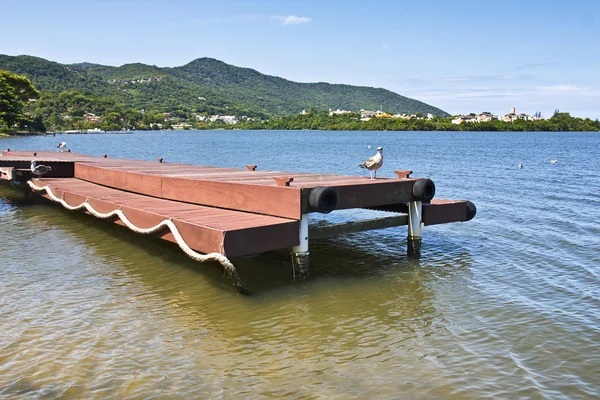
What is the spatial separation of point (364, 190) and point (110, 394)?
5.06 metres

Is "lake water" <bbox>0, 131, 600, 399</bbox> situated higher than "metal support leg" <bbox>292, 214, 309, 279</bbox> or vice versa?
"metal support leg" <bbox>292, 214, 309, 279</bbox>

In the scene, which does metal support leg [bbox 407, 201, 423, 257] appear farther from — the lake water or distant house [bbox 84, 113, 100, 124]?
distant house [bbox 84, 113, 100, 124]

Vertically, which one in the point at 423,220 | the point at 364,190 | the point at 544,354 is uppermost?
the point at 364,190

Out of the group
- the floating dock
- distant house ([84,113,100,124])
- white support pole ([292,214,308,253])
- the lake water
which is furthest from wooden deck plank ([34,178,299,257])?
distant house ([84,113,100,124])

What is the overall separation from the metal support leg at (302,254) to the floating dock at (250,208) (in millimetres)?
15

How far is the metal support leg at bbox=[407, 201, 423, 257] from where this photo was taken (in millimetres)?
9617

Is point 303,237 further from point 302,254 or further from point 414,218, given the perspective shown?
point 414,218

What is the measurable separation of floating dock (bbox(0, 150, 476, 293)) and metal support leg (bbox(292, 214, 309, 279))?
15 mm

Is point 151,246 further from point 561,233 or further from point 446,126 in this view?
point 446,126

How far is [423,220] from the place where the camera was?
970cm

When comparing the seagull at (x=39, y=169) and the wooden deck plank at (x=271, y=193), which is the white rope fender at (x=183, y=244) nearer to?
the wooden deck plank at (x=271, y=193)

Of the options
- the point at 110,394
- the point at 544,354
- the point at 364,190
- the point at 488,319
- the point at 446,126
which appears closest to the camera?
the point at 110,394

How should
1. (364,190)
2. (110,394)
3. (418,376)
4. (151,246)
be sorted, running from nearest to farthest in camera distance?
(110,394) < (418,376) < (364,190) < (151,246)

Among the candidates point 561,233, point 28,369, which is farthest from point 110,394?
point 561,233
